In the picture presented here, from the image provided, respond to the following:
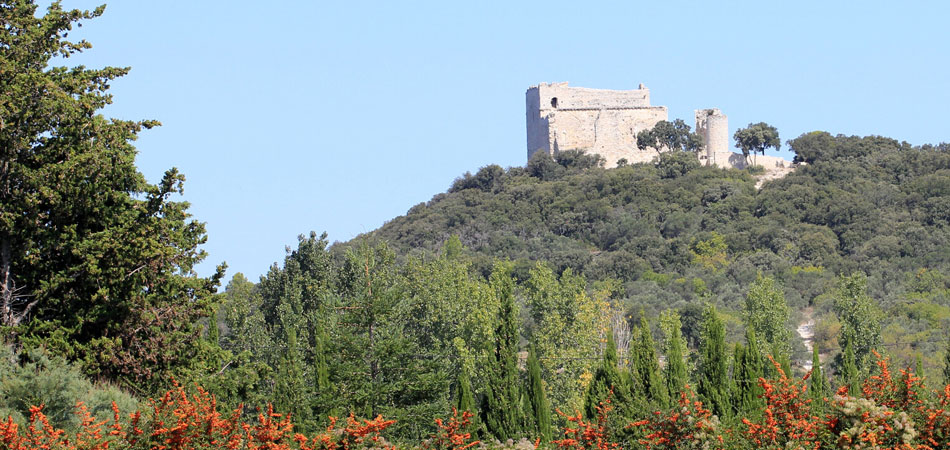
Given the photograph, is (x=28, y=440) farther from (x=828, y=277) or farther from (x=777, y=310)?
(x=828, y=277)

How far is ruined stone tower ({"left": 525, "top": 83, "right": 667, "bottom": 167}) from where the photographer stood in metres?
72.0

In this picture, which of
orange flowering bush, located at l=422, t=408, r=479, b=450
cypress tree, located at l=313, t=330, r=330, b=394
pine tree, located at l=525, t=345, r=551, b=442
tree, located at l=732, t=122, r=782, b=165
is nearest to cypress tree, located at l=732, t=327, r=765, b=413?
pine tree, located at l=525, t=345, r=551, b=442

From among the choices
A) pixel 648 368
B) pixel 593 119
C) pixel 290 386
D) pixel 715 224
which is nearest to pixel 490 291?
pixel 648 368

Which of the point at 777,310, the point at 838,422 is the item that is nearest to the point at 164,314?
the point at 838,422

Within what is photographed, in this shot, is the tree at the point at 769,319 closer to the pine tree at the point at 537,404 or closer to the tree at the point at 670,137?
the pine tree at the point at 537,404

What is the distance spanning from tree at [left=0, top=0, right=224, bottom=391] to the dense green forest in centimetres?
3

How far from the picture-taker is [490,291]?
3344cm

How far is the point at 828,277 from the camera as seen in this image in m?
54.8

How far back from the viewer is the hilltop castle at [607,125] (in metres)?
71.6

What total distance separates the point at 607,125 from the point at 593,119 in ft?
3.09

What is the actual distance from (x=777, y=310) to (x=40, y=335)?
72.5 ft

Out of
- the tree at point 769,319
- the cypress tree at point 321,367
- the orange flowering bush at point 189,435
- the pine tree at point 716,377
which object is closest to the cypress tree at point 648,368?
the pine tree at point 716,377

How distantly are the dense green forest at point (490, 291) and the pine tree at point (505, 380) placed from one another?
6cm

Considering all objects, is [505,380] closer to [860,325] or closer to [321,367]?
[321,367]
